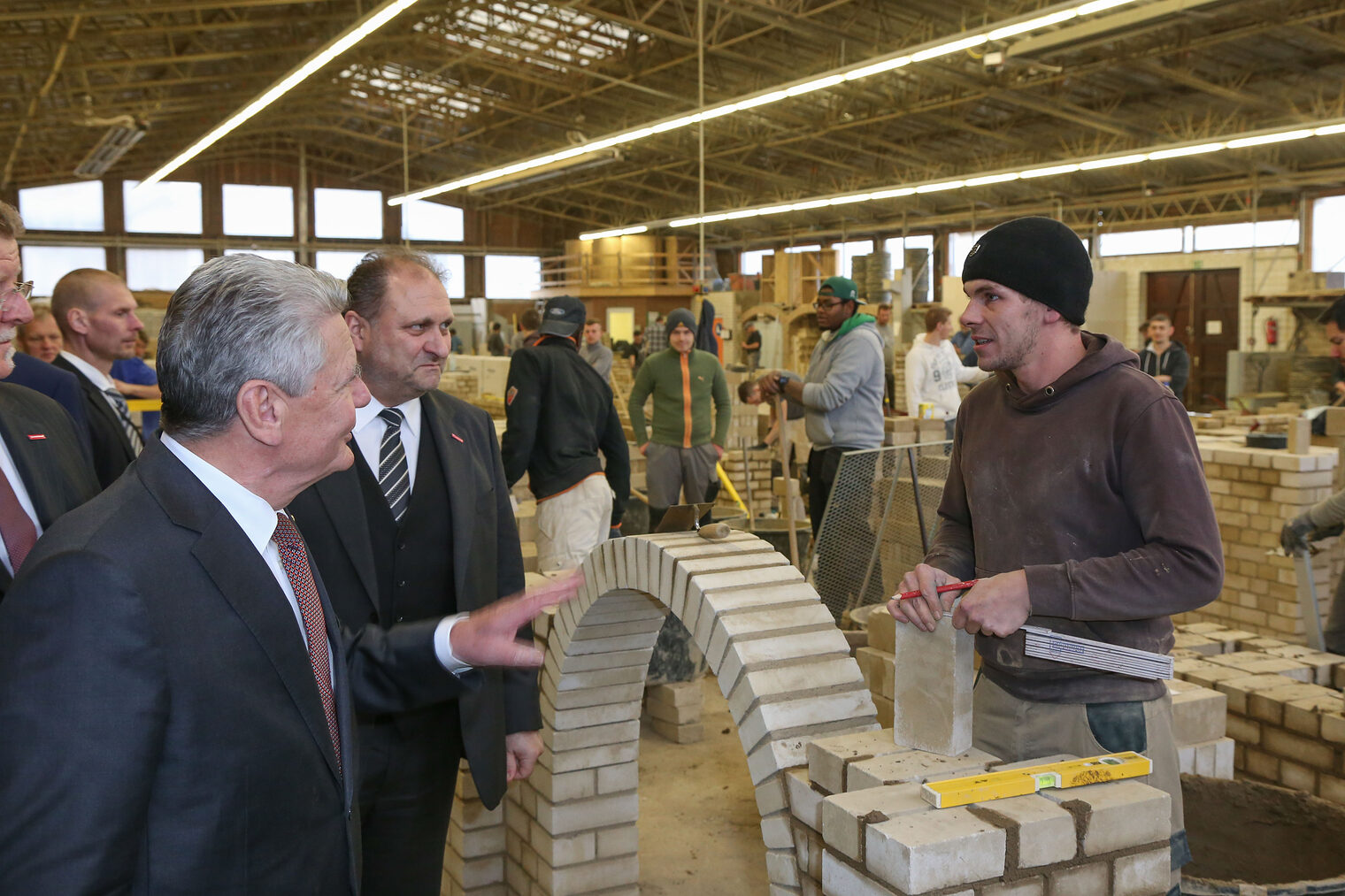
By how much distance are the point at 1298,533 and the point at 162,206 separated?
89.8 feet

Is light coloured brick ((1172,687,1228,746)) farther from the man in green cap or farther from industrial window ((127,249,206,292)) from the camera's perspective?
industrial window ((127,249,206,292))

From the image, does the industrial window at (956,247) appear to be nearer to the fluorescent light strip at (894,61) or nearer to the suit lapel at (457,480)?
the fluorescent light strip at (894,61)

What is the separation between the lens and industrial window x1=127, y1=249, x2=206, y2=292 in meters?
26.1

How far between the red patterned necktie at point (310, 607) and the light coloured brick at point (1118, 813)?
113 cm

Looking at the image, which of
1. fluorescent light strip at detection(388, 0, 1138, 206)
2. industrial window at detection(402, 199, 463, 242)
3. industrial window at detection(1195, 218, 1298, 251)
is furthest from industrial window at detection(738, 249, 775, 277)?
fluorescent light strip at detection(388, 0, 1138, 206)

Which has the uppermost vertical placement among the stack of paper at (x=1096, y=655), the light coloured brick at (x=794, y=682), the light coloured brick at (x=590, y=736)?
the stack of paper at (x=1096, y=655)

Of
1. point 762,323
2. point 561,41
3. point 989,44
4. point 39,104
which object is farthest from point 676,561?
point 39,104

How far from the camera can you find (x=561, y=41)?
58.5ft

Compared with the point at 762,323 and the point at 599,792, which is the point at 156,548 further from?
the point at 762,323

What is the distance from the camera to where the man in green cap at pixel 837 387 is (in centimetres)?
527

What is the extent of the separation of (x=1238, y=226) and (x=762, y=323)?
9170mm

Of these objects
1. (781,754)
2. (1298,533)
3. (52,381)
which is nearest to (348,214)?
(52,381)

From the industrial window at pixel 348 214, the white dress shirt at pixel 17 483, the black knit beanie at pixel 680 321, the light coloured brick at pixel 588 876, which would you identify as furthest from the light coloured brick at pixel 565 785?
the industrial window at pixel 348 214

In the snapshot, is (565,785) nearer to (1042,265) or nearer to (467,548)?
(467,548)
